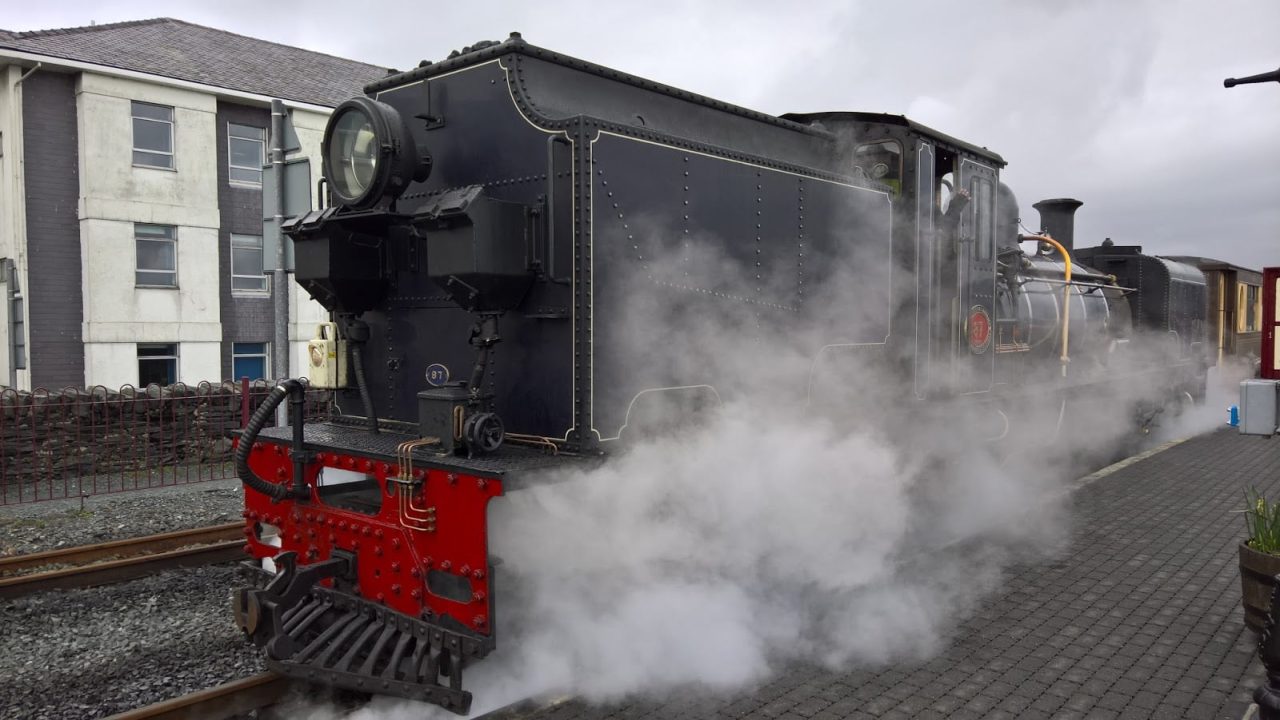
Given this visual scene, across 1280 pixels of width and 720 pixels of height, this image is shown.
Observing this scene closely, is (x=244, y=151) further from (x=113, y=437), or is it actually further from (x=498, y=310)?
(x=498, y=310)

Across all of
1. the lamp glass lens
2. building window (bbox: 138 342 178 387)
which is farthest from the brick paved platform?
building window (bbox: 138 342 178 387)

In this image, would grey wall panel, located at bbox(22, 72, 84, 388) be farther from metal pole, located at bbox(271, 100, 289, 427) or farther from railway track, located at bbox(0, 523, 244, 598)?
metal pole, located at bbox(271, 100, 289, 427)

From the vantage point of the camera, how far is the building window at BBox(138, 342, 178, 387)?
16.7m

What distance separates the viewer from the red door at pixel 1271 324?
5992 millimetres

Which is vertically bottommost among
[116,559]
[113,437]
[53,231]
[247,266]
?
[116,559]

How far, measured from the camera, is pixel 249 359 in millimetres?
18297

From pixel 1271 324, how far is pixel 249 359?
17.5m

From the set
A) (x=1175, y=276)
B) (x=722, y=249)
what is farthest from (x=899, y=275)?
(x=1175, y=276)

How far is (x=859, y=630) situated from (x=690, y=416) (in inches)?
58.5

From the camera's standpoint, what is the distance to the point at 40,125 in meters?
15.5

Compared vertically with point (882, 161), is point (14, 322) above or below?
below

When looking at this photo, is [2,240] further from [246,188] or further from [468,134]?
[468,134]

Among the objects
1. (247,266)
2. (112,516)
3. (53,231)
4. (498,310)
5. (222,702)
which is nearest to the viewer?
(222,702)

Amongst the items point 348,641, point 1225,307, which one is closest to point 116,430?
point 348,641
